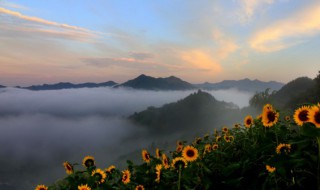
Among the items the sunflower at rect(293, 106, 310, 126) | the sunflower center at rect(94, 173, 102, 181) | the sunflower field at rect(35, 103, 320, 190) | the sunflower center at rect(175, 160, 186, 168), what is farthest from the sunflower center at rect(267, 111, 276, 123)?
the sunflower center at rect(94, 173, 102, 181)

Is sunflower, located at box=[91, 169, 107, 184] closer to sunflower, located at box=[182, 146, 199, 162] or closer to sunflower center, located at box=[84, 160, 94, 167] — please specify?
sunflower center, located at box=[84, 160, 94, 167]

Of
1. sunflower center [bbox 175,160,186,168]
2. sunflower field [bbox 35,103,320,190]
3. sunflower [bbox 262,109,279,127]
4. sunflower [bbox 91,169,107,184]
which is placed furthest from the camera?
sunflower [bbox 91,169,107,184]

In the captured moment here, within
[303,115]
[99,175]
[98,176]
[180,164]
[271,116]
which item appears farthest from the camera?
[99,175]

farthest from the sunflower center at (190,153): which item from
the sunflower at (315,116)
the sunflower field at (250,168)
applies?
the sunflower at (315,116)

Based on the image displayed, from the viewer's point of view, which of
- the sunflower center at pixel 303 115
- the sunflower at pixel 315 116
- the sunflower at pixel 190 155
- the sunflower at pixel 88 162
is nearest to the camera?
the sunflower at pixel 315 116

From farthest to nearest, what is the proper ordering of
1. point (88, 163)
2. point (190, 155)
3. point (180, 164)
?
point (88, 163), point (190, 155), point (180, 164)

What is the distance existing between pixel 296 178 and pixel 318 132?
1.01m

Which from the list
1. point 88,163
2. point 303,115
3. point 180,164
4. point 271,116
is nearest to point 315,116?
point 303,115

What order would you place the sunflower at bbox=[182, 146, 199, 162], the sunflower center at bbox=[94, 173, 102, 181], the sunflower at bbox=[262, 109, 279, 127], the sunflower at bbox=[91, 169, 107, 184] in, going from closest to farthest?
the sunflower at bbox=[182, 146, 199, 162]
the sunflower at bbox=[262, 109, 279, 127]
the sunflower center at bbox=[94, 173, 102, 181]
the sunflower at bbox=[91, 169, 107, 184]

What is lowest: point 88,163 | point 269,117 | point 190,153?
point 88,163

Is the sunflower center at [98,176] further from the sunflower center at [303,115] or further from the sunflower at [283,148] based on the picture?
the sunflower center at [303,115]

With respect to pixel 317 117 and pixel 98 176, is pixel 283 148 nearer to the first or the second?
pixel 317 117

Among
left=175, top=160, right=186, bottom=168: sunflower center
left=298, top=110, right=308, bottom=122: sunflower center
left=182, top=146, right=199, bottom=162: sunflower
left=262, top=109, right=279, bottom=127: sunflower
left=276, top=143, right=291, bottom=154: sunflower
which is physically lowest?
left=175, top=160, right=186, bottom=168: sunflower center

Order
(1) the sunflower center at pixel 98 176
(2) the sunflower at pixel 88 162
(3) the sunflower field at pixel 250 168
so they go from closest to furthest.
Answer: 1. (3) the sunflower field at pixel 250 168
2. (1) the sunflower center at pixel 98 176
3. (2) the sunflower at pixel 88 162
